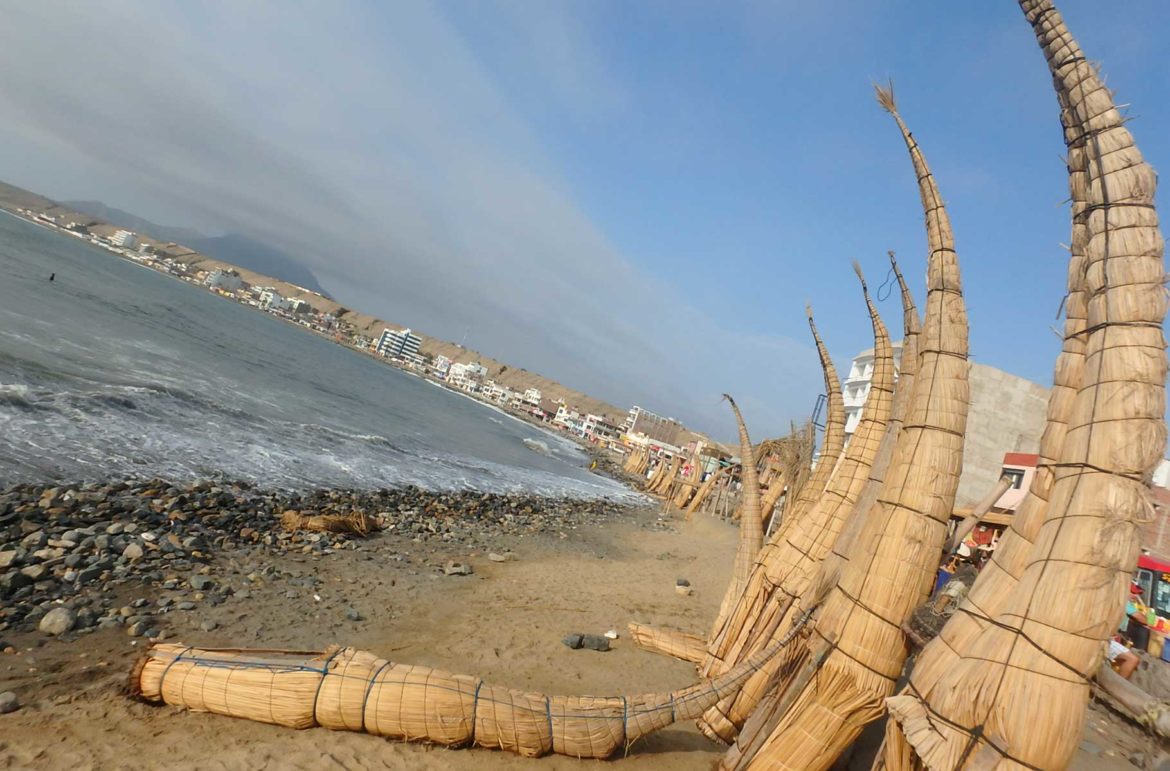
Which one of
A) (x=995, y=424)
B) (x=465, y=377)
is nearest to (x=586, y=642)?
(x=995, y=424)

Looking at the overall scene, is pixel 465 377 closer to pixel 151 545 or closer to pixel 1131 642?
pixel 151 545

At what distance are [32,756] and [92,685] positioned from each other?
100cm

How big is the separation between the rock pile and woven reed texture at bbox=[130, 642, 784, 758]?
2550mm

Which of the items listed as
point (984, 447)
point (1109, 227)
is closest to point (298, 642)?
point (1109, 227)

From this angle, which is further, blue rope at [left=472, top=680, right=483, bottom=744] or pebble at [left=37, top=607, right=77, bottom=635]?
pebble at [left=37, top=607, right=77, bottom=635]

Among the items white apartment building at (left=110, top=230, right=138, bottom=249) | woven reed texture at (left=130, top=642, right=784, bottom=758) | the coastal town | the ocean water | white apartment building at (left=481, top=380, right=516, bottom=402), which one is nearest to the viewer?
woven reed texture at (left=130, top=642, right=784, bottom=758)

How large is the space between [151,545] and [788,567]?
26.3 ft

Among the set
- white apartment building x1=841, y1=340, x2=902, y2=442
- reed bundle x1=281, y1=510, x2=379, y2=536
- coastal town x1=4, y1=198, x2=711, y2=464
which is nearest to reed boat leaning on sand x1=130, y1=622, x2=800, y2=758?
reed bundle x1=281, y1=510, x2=379, y2=536

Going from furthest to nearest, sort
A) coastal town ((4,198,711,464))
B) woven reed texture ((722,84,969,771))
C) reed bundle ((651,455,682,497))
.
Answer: coastal town ((4,198,711,464)) → reed bundle ((651,455,682,497)) → woven reed texture ((722,84,969,771))

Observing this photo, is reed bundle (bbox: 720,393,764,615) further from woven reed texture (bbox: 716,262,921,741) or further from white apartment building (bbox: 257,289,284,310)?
white apartment building (bbox: 257,289,284,310)

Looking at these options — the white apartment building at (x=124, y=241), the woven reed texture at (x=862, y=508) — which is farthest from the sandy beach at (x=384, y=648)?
the white apartment building at (x=124, y=241)

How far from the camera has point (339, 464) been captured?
58.1 ft

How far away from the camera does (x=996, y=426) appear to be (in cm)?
2464

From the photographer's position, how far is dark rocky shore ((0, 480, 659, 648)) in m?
5.90
